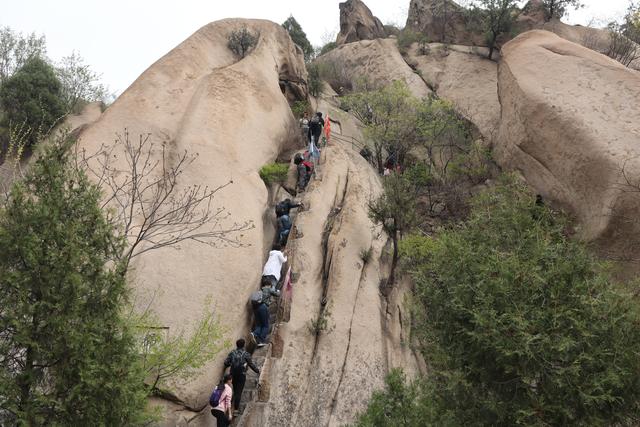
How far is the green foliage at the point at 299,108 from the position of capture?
81.8ft

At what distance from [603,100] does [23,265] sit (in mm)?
18421

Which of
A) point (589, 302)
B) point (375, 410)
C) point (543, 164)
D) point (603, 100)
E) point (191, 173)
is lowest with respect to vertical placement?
point (375, 410)

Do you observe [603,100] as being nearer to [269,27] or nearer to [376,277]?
[376,277]

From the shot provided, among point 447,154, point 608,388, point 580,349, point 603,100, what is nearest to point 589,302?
point 580,349

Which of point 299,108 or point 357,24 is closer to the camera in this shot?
point 299,108

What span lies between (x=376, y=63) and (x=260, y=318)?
2426 centimetres

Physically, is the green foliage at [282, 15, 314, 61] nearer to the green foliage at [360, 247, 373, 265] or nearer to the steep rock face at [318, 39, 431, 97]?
the steep rock face at [318, 39, 431, 97]

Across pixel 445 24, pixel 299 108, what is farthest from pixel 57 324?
pixel 445 24

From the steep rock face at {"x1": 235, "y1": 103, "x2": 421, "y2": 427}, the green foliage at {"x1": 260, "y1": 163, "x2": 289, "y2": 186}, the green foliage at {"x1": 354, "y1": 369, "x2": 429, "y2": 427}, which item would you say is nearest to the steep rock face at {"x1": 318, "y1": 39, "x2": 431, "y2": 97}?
the steep rock face at {"x1": 235, "y1": 103, "x2": 421, "y2": 427}

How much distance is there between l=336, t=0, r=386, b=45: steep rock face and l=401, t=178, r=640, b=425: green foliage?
32949mm

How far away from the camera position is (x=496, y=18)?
29.9 m

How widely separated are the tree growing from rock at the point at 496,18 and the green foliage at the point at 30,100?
2324cm

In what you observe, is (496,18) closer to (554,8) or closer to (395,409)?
(554,8)

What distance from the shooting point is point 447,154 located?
80.8ft
